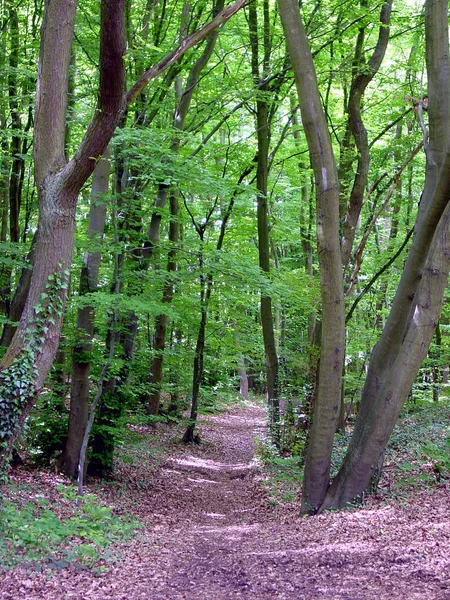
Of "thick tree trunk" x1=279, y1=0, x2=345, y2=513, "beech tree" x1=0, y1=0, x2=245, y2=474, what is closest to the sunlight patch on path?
"thick tree trunk" x1=279, y1=0, x2=345, y2=513

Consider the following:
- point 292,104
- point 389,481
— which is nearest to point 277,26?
point 292,104

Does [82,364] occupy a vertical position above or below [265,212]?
below

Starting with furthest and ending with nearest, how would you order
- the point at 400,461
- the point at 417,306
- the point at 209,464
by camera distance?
1. the point at 209,464
2. the point at 400,461
3. the point at 417,306

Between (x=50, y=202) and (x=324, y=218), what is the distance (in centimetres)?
353

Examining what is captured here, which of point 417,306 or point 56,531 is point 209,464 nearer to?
point 56,531

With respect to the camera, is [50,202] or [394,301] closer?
[50,202]

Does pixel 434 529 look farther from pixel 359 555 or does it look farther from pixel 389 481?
pixel 389 481

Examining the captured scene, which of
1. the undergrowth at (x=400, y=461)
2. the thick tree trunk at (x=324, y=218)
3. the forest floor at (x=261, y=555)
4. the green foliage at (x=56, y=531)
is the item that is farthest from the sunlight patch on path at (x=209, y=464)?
the thick tree trunk at (x=324, y=218)

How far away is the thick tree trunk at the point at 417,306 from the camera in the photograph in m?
6.94

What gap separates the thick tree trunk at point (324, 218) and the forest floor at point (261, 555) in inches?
59.8

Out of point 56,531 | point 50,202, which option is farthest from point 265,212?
point 56,531

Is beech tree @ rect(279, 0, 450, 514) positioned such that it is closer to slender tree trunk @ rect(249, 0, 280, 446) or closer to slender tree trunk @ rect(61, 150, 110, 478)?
slender tree trunk @ rect(61, 150, 110, 478)

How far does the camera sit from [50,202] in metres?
6.29

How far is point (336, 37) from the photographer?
1082cm
